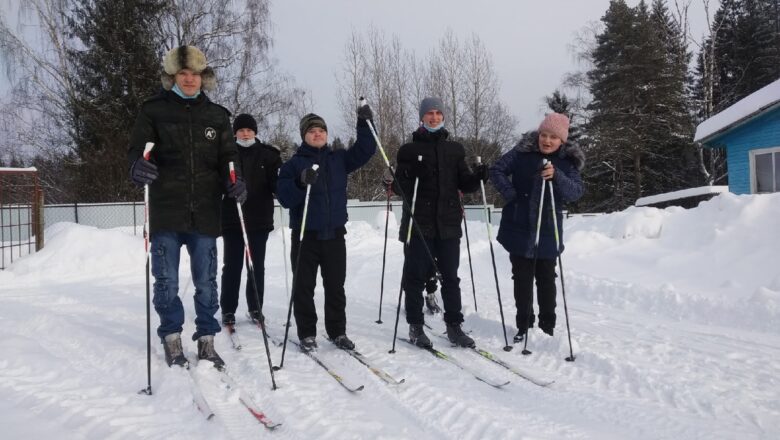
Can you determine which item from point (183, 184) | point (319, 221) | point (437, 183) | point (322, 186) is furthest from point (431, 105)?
point (183, 184)

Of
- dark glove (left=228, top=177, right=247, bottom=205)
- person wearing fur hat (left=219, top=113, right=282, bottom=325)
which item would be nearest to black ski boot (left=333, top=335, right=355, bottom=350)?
person wearing fur hat (left=219, top=113, right=282, bottom=325)

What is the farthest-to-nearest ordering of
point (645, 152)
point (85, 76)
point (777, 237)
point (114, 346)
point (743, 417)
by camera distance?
point (645, 152)
point (85, 76)
point (777, 237)
point (114, 346)
point (743, 417)

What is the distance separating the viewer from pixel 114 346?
4152mm

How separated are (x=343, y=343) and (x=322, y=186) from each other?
1.29m

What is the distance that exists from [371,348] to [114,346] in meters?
2.11

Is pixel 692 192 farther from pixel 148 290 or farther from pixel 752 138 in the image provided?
pixel 148 290

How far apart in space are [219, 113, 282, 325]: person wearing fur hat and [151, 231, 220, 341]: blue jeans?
1.08 metres

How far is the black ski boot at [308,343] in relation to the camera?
406 cm

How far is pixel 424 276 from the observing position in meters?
4.40

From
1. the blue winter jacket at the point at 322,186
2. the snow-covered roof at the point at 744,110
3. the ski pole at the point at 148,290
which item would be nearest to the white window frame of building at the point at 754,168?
the snow-covered roof at the point at 744,110

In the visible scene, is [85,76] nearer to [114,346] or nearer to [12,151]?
[12,151]

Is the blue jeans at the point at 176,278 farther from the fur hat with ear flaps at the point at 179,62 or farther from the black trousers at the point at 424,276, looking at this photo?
the black trousers at the point at 424,276

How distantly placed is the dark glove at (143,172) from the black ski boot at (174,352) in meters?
1.14

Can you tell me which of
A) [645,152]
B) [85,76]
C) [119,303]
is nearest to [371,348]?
[119,303]
